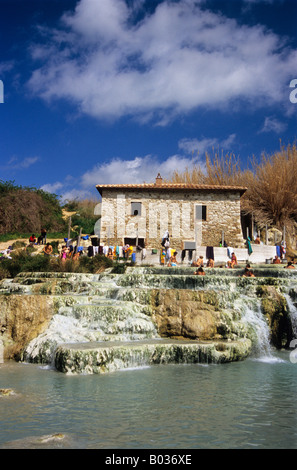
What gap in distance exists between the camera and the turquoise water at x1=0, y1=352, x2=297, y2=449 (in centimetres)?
413

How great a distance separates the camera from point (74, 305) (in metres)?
9.52

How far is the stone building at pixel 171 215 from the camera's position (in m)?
23.8

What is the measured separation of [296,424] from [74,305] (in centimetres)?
594

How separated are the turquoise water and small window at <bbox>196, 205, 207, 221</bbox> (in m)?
16.8

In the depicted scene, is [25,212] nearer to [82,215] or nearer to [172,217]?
[82,215]

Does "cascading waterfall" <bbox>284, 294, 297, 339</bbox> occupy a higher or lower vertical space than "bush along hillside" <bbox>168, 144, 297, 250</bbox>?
lower

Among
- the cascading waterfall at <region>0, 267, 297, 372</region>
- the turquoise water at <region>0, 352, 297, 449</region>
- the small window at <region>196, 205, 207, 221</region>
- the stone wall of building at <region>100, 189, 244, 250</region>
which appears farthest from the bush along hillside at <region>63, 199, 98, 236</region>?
the turquoise water at <region>0, 352, 297, 449</region>

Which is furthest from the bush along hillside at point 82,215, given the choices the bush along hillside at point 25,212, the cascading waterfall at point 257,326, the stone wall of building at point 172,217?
the cascading waterfall at point 257,326

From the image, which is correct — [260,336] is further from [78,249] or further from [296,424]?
[78,249]

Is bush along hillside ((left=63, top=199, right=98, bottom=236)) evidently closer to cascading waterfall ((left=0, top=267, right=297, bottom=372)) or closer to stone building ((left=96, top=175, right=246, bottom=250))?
stone building ((left=96, top=175, right=246, bottom=250))

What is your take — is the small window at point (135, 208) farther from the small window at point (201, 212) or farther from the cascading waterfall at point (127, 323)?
the cascading waterfall at point (127, 323)

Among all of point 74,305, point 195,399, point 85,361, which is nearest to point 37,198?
point 74,305

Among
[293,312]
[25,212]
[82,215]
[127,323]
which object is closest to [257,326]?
[293,312]

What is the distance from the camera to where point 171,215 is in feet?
78.4
